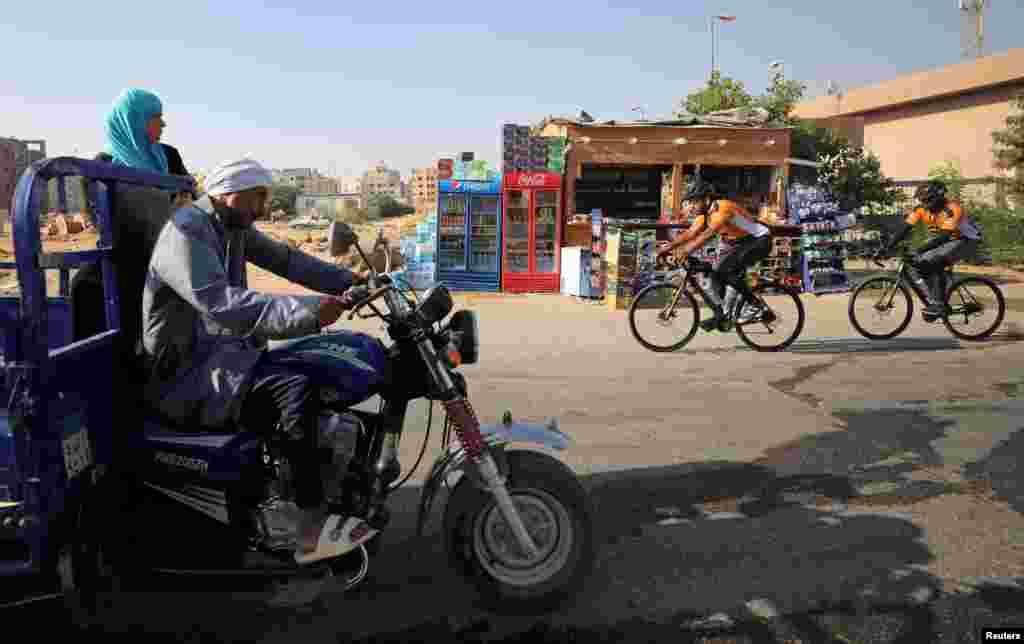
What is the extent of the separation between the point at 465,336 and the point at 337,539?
3.04 feet

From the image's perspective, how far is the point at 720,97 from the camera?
29062 mm

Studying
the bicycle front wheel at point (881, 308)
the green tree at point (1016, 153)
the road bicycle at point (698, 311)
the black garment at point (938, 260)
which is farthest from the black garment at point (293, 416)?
the green tree at point (1016, 153)

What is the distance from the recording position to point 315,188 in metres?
116

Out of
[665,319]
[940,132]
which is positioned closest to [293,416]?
[665,319]

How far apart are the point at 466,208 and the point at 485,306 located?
124 inches

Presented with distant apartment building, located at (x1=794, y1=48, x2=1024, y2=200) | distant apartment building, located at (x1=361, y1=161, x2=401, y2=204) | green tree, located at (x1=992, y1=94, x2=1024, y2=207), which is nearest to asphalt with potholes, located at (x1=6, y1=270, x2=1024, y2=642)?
green tree, located at (x1=992, y1=94, x2=1024, y2=207)

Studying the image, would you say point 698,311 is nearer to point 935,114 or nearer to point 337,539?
point 337,539

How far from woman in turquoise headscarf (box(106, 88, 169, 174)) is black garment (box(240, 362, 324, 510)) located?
255cm

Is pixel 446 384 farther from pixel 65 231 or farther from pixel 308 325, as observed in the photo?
pixel 65 231

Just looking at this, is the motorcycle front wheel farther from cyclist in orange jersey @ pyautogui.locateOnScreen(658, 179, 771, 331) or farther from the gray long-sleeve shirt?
cyclist in orange jersey @ pyautogui.locateOnScreen(658, 179, 771, 331)

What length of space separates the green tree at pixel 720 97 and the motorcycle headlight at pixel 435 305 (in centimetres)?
2731

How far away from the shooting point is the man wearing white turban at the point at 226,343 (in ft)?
9.32

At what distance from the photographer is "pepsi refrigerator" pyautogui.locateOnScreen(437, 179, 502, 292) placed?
16266 mm

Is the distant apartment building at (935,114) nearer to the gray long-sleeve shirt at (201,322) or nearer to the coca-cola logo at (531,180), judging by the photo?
the coca-cola logo at (531,180)
